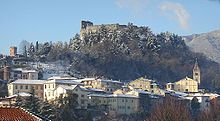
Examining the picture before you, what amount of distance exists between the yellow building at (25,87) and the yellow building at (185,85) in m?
27.4

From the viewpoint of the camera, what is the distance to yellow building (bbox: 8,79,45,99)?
2992 inches

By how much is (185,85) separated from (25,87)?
3298 centimetres

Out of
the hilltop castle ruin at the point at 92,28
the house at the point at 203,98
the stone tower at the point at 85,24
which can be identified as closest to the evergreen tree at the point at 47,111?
the house at the point at 203,98

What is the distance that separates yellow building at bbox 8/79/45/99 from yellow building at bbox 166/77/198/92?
2739 centimetres

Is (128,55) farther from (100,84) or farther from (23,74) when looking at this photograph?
(23,74)

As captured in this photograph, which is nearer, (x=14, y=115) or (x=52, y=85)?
(x=14, y=115)

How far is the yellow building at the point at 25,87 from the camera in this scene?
76000 millimetres

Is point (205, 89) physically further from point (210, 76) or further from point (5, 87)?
point (5, 87)

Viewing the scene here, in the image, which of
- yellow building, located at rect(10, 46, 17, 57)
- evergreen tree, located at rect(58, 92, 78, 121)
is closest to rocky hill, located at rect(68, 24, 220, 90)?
yellow building, located at rect(10, 46, 17, 57)

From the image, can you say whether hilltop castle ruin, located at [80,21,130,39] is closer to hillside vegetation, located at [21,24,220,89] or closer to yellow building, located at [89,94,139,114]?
hillside vegetation, located at [21,24,220,89]

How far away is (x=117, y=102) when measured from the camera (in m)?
76.2

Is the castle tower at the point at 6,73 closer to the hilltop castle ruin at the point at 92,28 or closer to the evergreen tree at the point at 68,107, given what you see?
the evergreen tree at the point at 68,107

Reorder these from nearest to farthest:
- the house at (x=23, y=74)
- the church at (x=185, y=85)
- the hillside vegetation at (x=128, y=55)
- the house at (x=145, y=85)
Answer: the house at (x=23, y=74)
the house at (x=145, y=85)
the hillside vegetation at (x=128, y=55)
the church at (x=185, y=85)

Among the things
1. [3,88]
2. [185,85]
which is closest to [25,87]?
[3,88]
